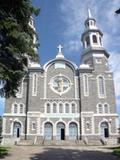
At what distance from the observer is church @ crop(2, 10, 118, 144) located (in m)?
40.7

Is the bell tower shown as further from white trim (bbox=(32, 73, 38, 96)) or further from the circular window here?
white trim (bbox=(32, 73, 38, 96))

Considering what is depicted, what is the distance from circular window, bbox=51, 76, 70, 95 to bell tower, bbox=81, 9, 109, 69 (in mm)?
5935

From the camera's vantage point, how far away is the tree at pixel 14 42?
16.5m

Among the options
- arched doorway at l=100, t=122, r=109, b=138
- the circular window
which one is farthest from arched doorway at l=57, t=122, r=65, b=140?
arched doorway at l=100, t=122, r=109, b=138

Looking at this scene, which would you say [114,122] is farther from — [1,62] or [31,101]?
[1,62]

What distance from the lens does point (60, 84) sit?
44500 mm

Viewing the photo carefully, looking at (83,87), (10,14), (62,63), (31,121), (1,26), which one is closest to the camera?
(1,26)

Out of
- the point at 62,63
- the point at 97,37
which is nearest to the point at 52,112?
the point at 62,63

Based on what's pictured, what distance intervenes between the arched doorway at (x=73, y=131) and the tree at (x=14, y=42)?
25.0 meters

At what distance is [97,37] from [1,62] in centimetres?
3436

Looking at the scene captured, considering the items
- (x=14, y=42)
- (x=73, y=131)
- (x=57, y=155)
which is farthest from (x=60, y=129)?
(x=14, y=42)

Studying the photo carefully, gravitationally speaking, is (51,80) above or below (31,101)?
above

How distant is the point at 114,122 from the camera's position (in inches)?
1631

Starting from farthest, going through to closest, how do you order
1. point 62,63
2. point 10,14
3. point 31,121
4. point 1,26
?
point 62,63
point 31,121
point 10,14
point 1,26
